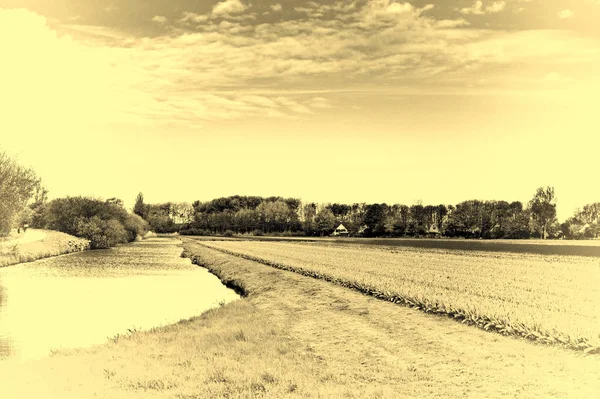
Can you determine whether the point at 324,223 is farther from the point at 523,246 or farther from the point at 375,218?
the point at 523,246

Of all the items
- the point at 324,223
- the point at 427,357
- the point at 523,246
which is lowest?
the point at 427,357

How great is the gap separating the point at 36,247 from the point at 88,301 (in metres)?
52.0

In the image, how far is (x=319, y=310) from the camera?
29750 millimetres

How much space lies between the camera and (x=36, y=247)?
87.0 m

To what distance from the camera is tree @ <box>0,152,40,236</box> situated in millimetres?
62938

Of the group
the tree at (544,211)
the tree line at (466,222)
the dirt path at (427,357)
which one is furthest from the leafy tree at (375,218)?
the dirt path at (427,357)

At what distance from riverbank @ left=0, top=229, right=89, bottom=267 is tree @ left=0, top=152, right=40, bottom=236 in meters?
5.30

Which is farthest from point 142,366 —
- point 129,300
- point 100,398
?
point 129,300

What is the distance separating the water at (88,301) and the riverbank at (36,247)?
386 cm

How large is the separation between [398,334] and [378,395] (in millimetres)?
7148

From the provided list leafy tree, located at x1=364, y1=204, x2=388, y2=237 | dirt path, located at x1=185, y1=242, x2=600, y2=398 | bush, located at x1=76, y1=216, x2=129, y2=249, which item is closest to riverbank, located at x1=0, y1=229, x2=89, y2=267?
bush, located at x1=76, y1=216, x2=129, y2=249

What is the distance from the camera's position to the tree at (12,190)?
2478 inches

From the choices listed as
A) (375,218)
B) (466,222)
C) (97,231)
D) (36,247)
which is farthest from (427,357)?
(375,218)

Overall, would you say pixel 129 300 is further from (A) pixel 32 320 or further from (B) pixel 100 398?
(B) pixel 100 398
